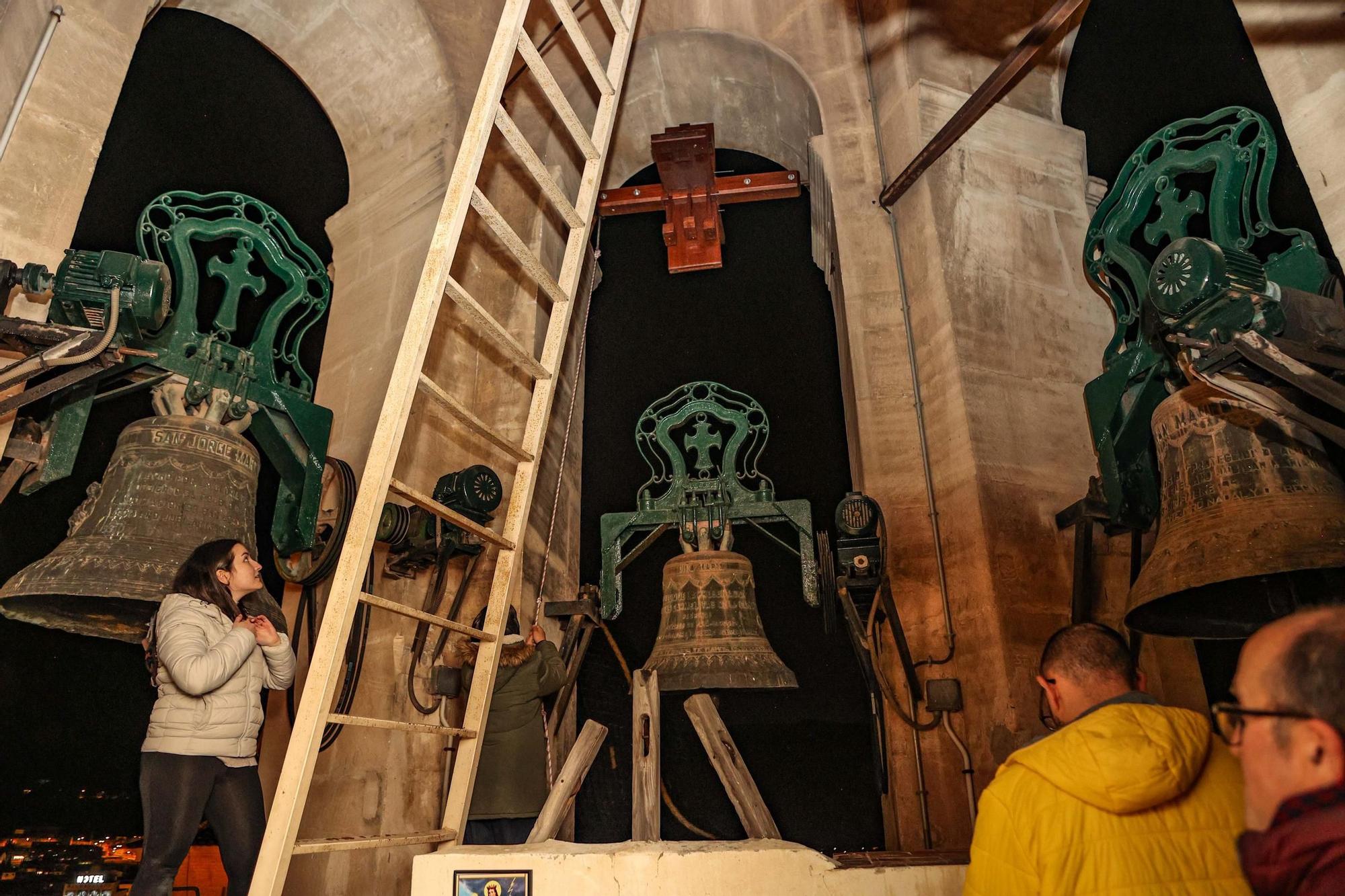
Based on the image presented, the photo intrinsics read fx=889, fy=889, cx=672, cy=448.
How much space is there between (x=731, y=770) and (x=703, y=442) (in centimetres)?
223

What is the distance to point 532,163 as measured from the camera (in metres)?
3.04

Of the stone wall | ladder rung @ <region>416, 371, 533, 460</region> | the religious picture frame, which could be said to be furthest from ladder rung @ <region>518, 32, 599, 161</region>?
the religious picture frame

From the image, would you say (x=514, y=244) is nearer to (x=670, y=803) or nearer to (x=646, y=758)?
(x=646, y=758)

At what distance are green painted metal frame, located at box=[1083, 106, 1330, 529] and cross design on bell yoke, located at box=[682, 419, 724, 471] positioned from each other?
2.07 m

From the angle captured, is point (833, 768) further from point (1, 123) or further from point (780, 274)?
point (1, 123)

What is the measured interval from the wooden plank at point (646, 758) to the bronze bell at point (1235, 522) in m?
1.56

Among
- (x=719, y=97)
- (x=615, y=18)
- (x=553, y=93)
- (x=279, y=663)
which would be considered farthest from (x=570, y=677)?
(x=719, y=97)

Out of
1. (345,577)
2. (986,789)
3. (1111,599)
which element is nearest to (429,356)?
(345,577)

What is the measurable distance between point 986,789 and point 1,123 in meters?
3.31

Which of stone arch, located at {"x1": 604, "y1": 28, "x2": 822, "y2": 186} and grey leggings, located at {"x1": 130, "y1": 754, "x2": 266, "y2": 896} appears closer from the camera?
grey leggings, located at {"x1": 130, "y1": 754, "x2": 266, "y2": 896}

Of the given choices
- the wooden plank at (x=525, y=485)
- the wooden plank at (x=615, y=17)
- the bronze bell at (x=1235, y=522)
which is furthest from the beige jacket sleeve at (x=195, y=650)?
the wooden plank at (x=615, y=17)

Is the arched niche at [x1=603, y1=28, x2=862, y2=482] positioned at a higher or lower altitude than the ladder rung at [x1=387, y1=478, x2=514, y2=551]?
higher

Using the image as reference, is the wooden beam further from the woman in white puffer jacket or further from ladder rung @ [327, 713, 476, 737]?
the woman in white puffer jacket

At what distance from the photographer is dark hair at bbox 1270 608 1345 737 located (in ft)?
3.00
